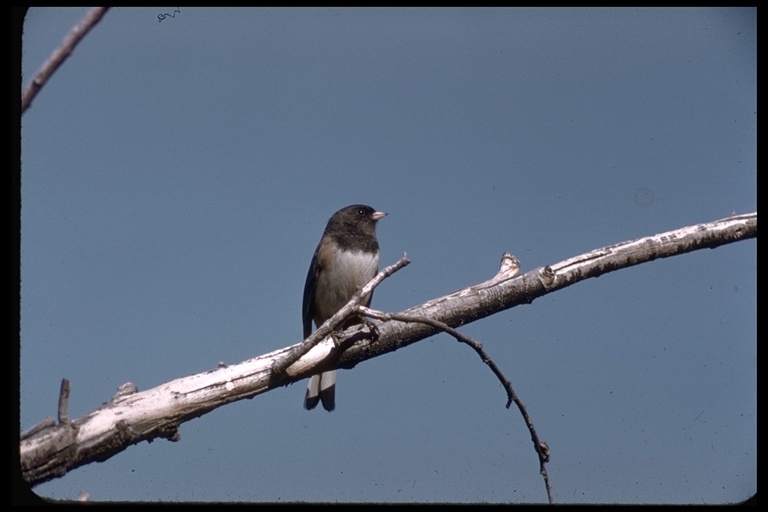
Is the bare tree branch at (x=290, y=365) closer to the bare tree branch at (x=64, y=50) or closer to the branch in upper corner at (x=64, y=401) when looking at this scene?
the branch in upper corner at (x=64, y=401)

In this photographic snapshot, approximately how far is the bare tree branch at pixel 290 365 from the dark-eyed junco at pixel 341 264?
3.12 feet

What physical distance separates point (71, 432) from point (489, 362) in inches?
78.1

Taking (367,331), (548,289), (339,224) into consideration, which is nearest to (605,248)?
(548,289)

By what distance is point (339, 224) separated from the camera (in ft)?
17.1

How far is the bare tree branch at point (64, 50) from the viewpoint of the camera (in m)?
1.32

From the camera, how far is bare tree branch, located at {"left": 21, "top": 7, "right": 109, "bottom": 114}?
1.32m

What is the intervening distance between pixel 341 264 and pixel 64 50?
3588 millimetres

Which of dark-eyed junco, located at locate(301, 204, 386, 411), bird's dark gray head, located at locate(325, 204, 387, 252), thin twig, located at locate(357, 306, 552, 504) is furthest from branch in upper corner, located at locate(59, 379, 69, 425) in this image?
bird's dark gray head, located at locate(325, 204, 387, 252)

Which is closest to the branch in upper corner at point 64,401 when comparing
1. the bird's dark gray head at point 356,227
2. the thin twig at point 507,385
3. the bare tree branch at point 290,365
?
the bare tree branch at point 290,365

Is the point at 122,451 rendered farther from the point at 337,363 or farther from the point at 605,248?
the point at 605,248

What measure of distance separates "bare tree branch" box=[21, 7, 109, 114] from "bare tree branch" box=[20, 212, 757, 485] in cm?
203

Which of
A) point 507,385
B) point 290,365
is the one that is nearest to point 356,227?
point 290,365

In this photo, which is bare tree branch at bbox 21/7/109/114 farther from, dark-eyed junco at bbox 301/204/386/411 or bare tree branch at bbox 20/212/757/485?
dark-eyed junco at bbox 301/204/386/411
